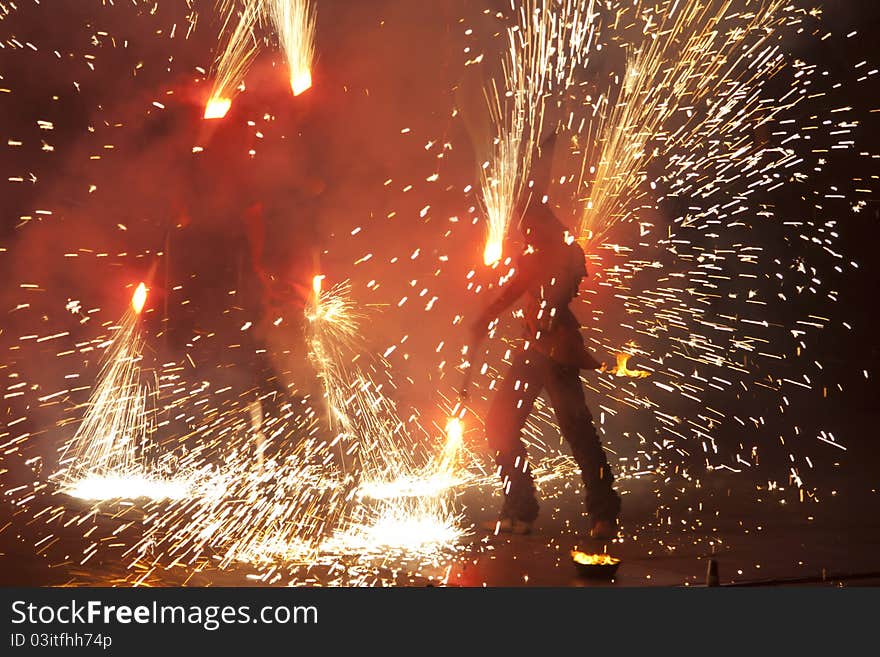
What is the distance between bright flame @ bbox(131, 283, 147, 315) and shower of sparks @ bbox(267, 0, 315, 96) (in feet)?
5.58

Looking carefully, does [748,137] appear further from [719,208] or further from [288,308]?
[288,308]

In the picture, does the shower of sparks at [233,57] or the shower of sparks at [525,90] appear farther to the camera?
the shower of sparks at [233,57]

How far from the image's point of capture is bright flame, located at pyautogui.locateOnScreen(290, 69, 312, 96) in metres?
7.19

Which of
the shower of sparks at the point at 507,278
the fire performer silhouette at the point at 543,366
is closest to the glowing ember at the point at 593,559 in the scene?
the fire performer silhouette at the point at 543,366

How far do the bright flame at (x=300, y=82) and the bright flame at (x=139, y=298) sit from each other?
→ 1700mm

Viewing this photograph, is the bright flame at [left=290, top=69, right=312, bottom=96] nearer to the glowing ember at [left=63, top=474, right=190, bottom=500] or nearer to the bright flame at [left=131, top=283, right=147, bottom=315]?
the bright flame at [left=131, top=283, right=147, bottom=315]

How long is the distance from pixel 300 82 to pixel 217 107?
60 cm

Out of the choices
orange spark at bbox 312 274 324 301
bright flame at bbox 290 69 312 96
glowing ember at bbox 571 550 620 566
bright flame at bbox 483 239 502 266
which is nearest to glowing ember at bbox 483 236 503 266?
bright flame at bbox 483 239 502 266

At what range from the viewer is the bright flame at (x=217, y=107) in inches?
277

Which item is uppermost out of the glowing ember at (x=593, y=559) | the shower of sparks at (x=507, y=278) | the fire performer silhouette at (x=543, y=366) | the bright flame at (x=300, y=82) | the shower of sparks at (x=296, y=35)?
the shower of sparks at (x=296, y=35)

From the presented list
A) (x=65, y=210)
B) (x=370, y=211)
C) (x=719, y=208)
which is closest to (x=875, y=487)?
(x=719, y=208)

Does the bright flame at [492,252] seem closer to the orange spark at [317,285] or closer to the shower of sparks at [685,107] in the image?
the shower of sparks at [685,107]

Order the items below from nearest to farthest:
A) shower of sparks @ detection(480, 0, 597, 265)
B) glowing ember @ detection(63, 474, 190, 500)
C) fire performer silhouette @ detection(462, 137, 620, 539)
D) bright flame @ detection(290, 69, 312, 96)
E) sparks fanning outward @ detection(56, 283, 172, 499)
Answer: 1. fire performer silhouette @ detection(462, 137, 620, 539)
2. glowing ember @ detection(63, 474, 190, 500)
3. sparks fanning outward @ detection(56, 283, 172, 499)
4. shower of sparks @ detection(480, 0, 597, 265)
5. bright flame @ detection(290, 69, 312, 96)

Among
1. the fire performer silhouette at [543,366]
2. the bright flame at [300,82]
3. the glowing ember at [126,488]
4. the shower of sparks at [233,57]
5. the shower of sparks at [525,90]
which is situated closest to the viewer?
the fire performer silhouette at [543,366]
